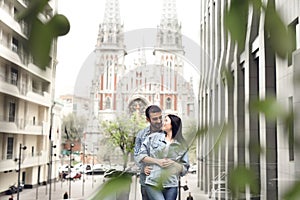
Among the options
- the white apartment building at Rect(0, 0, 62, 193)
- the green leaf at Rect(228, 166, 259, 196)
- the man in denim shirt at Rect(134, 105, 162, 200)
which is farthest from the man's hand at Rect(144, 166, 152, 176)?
the green leaf at Rect(228, 166, 259, 196)

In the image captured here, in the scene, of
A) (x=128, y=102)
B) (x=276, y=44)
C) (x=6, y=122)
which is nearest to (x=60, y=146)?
(x=128, y=102)

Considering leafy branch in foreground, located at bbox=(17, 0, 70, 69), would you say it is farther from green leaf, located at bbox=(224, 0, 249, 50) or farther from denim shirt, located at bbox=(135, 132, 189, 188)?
denim shirt, located at bbox=(135, 132, 189, 188)

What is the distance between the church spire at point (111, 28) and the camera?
12.0 inches

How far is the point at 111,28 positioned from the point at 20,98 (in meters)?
0.10

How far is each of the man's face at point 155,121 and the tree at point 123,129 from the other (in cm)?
4

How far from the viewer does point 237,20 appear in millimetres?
121

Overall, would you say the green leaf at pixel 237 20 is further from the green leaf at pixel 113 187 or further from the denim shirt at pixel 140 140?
the denim shirt at pixel 140 140

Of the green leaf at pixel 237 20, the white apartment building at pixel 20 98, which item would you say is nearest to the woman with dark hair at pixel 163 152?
the white apartment building at pixel 20 98

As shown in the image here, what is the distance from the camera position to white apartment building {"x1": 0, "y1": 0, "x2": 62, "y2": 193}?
0.11 metres

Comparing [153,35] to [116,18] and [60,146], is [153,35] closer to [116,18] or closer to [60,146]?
[116,18]

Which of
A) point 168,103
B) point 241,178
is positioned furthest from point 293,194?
point 168,103

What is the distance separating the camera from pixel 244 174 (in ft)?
0.50

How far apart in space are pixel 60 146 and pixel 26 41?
36 cm

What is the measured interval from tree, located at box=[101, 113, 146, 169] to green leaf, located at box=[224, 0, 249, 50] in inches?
9.5
